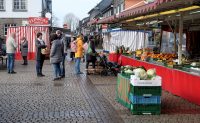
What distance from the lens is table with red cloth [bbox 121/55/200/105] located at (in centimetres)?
1139

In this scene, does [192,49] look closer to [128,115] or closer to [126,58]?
[126,58]

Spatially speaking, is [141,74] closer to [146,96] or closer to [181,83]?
[146,96]

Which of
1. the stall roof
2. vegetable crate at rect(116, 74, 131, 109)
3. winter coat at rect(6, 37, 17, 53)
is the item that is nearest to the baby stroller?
the stall roof

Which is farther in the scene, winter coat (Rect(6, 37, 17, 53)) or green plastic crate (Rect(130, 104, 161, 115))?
winter coat (Rect(6, 37, 17, 53))

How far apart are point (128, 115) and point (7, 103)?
11.0ft

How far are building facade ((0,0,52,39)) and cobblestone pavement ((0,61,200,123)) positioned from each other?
104 ft

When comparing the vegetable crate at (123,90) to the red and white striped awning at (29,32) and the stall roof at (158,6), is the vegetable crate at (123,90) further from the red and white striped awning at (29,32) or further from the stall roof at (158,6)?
the red and white striped awning at (29,32)

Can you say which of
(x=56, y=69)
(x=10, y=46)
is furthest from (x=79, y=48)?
(x=10, y=46)

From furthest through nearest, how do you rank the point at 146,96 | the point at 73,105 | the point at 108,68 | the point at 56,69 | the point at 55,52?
the point at 108,68 → the point at 56,69 → the point at 55,52 → the point at 73,105 → the point at 146,96

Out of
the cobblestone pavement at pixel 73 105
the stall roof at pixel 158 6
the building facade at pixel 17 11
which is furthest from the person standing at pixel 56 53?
the building facade at pixel 17 11

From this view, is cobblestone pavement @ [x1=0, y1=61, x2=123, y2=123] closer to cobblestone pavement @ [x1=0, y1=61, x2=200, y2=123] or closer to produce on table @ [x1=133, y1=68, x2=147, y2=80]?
cobblestone pavement @ [x1=0, y1=61, x2=200, y2=123]

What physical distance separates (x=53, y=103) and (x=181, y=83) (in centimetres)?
344

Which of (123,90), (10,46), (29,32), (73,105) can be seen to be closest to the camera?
(123,90)

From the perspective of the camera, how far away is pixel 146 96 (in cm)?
999
